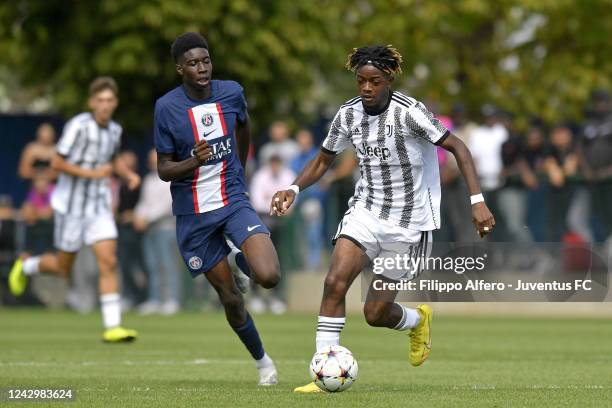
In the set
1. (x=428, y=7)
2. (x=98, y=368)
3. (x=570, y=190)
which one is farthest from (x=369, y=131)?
(x=428, y=7)

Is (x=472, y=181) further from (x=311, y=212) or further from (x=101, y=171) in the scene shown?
(x=311, y=212)

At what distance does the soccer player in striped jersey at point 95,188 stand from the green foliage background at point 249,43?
8.21 meters

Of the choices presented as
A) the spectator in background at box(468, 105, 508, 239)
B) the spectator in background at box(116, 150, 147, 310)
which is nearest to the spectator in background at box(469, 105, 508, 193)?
the spectator in background at box(468, 105, 508, 239)

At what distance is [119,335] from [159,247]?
7252 mm

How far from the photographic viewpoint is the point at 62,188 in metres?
15.6

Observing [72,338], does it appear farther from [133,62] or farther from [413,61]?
[413,61]

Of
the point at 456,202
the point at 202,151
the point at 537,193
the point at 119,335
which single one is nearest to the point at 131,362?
the point at 119,335

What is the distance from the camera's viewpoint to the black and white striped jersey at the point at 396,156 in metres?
10.1

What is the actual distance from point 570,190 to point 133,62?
769 centimetres

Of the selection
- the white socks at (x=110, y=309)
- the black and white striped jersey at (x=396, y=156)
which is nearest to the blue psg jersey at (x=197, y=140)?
the black and white striped jersey at (x=396, y=156)

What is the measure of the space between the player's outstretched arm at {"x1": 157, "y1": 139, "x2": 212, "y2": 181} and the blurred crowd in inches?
388

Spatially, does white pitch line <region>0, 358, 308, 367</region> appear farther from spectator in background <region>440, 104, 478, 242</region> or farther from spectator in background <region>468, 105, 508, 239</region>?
spectator in background <region>468, 105, 508, 239</region>

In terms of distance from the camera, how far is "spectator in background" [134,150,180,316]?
71.8 ft

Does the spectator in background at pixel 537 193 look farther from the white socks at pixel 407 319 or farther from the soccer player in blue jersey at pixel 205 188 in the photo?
the soccer player in blue jersey at pixel 205 188
